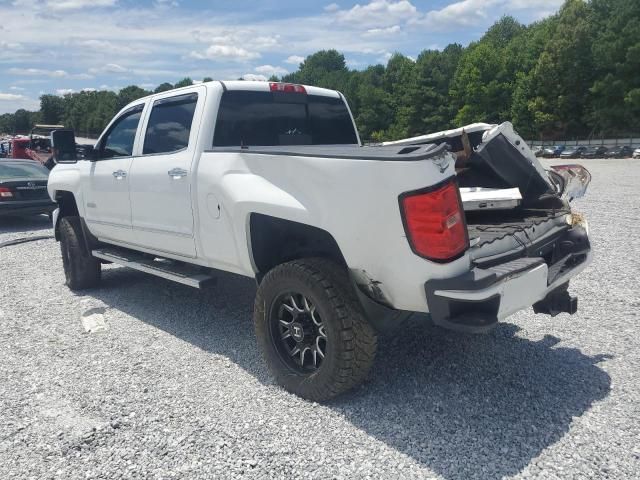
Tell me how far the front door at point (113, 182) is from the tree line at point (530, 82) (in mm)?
52769

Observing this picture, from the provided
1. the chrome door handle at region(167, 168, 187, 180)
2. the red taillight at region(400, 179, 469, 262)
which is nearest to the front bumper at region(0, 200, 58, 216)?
the chrome door handle at region(167, 168, 187, 180)

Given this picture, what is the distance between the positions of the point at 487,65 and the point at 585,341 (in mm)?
65032

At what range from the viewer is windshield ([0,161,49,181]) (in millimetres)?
11539

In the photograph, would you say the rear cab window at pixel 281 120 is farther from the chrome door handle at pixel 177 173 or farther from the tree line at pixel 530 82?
the tree line at pixel 530 82

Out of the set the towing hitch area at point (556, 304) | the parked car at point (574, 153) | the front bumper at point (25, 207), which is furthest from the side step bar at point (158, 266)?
the parked car at point (574, 153)

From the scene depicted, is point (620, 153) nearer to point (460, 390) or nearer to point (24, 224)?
point (24, 224)

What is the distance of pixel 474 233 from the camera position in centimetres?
360

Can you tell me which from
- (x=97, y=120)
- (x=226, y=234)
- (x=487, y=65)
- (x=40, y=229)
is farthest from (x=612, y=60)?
(x=97, y=120)

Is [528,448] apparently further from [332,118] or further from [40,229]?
[40,229]

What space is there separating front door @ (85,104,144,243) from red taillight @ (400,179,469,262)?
3165mm

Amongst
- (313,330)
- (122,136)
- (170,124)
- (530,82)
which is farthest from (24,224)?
(530,82)

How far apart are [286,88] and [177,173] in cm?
129

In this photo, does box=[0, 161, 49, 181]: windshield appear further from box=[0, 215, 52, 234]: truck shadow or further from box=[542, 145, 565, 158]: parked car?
box=[542, 145, 565, 158]: parked car

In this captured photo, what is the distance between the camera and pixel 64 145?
5.82 meters
